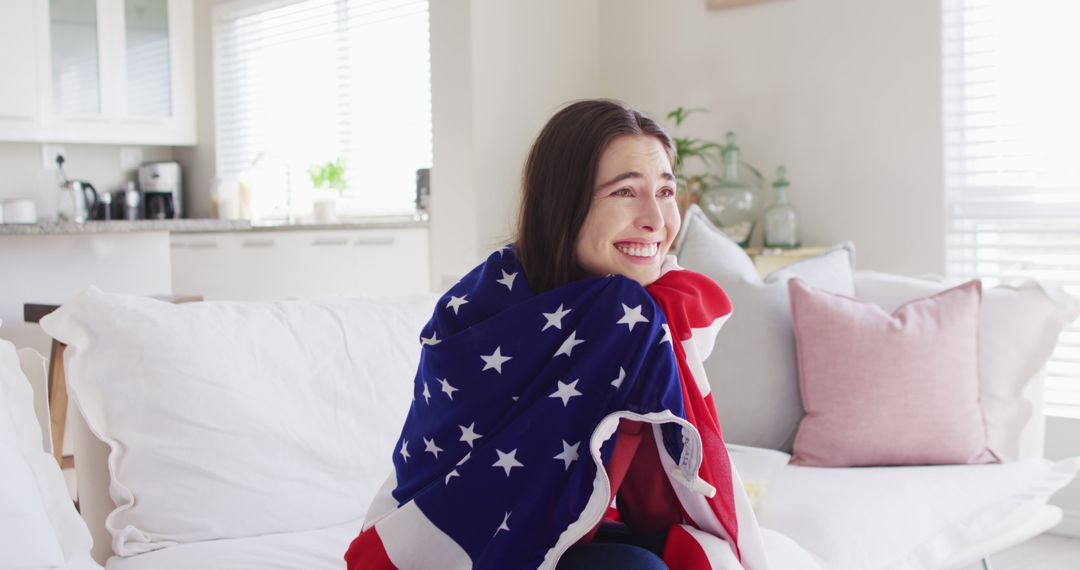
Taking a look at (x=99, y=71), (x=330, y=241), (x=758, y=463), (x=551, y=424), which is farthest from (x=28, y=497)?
(x=99, y=71)

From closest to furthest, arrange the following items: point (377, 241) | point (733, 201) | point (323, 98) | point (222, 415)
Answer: point (222, 415), point (733, 201), point (377, 241), point (323, 98)

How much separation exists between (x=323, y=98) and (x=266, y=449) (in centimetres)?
392

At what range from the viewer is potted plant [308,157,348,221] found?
5059 mm

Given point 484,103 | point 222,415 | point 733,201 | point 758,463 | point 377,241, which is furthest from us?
point 377,241

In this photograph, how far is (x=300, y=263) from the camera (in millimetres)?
4711

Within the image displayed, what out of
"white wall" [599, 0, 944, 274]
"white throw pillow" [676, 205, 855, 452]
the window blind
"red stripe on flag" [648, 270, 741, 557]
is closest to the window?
"white wall" [599, 0, 944, 274]

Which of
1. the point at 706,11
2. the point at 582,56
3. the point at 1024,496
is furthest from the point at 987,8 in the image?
the point at 1024,496

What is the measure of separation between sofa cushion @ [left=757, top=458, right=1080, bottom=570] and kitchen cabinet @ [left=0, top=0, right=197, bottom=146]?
13.8 ft

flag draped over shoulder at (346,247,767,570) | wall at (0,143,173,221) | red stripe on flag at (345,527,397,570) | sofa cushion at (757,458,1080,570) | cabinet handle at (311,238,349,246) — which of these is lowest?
sofa cushion at (757,458,1080,570)

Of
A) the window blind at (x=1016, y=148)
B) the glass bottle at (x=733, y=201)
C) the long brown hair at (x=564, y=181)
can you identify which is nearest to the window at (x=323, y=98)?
the glass bottle at (x=733, y=201)

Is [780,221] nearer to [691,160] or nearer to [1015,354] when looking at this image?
[691,160]

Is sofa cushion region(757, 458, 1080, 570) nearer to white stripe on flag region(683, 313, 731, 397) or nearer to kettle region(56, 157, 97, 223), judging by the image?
white stripe on flag region(683, 313, 731, 397)

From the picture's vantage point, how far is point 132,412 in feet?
5.49

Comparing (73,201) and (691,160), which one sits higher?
(691,160)
